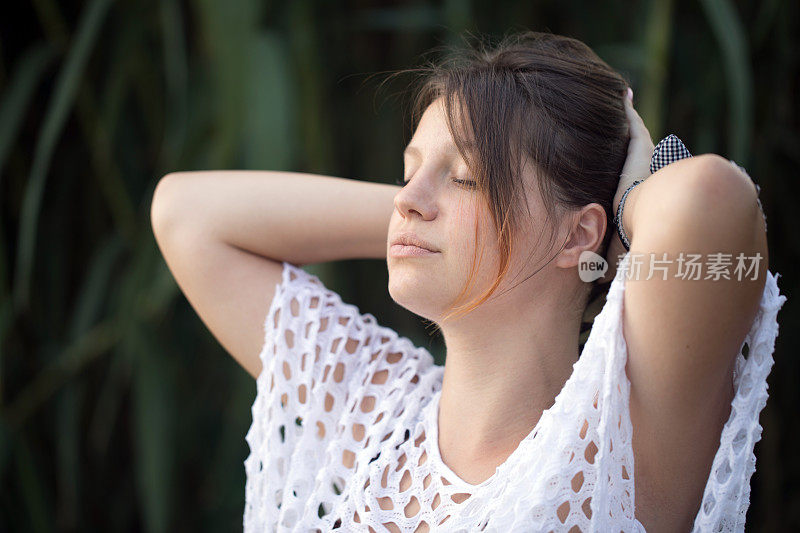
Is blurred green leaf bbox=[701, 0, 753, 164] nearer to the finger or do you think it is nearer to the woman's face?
the finger

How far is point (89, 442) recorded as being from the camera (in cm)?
155

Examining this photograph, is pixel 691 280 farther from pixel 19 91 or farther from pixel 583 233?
pixel 19 91

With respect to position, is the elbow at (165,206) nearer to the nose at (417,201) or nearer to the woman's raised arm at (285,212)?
the woman's raised arm at (285,212)

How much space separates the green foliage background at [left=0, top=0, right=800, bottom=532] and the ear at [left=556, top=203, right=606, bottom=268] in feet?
1.57

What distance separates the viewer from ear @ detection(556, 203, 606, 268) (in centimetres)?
68

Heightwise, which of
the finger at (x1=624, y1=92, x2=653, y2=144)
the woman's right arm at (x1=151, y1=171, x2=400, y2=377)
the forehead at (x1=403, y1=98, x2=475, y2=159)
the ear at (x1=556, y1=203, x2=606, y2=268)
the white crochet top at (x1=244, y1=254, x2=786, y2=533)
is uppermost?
the finger at (x1=624, y1=92, x2=653, y2=144)

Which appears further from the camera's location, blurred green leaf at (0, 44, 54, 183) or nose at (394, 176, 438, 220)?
blurred green leaf at (0, 44, 54, 183)

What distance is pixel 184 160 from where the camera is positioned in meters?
1.26

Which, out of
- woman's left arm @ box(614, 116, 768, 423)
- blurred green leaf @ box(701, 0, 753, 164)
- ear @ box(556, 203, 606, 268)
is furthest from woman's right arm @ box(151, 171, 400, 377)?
blurred green leaf @ box(701, 0, 753, 164)

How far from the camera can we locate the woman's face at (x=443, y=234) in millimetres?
658

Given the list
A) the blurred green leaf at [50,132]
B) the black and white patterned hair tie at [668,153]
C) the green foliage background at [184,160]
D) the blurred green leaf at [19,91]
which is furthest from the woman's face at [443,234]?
the blurred green leaf at [19,91]

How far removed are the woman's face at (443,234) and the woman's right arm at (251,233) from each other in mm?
166

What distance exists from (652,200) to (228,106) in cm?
82

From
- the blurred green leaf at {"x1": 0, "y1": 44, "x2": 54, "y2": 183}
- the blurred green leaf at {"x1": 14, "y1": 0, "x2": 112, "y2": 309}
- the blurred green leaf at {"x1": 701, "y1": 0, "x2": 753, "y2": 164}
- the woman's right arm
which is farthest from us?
the blurred green leaf at {"x1": 0, "y1": 44, "x2": 54, "y2": 183}
